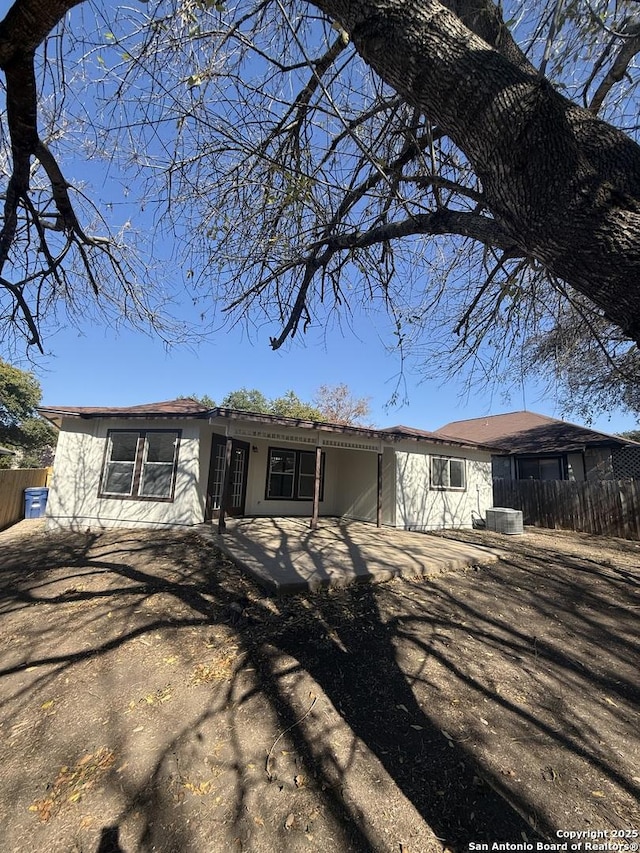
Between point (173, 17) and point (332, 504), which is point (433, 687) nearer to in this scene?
point (173, 17)

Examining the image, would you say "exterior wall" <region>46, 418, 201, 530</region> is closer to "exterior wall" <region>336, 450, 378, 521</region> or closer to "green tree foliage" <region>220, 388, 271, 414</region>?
"exterior wall" <region>336, 450, 378, 521</region>

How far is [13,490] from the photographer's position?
431 inches

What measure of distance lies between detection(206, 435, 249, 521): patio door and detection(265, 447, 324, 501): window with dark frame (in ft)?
3.02

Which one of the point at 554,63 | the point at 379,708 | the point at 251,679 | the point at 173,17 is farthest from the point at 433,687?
the point at 554,63

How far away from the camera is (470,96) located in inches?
60.2

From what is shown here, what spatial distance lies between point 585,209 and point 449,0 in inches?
68.8

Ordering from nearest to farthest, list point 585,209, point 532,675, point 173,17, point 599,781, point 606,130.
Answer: point 585,209
point 606,130
point 599,781
point 173,17
point 532,675

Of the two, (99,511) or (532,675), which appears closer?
(532,675)

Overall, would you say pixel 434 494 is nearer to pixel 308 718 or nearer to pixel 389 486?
pixel 389 486

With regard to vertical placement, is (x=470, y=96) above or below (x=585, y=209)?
above

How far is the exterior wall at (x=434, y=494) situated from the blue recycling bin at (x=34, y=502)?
35.9 feet

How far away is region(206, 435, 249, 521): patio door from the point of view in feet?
32.1

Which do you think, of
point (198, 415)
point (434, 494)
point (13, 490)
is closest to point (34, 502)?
point (13, 490)

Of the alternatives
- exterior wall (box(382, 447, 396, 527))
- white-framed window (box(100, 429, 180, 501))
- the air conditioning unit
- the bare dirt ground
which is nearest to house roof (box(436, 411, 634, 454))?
exterior wall (box(382, 447, 396, 527))
